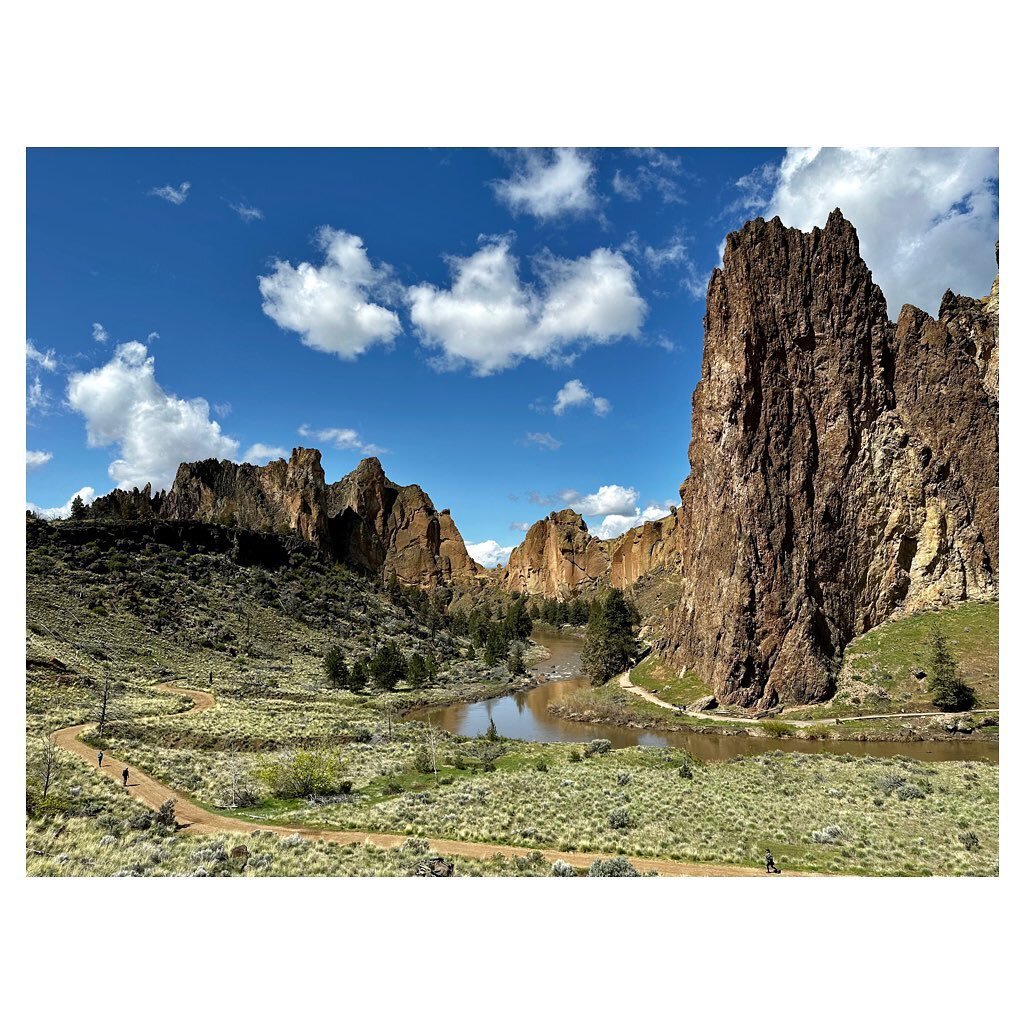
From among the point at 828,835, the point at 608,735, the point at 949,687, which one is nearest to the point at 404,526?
the point at 608,735

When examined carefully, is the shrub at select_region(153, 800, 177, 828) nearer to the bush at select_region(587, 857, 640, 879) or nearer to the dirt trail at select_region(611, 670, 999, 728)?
the bush at select_region(587, 857, 640, 879)

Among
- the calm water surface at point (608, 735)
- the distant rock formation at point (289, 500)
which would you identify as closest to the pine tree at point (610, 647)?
the calm water surface at point (608, 735)

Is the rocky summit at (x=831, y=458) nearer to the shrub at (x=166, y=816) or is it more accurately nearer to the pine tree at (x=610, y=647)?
the pine tree at (x=610, y=647)

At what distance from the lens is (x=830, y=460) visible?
51.0 meters

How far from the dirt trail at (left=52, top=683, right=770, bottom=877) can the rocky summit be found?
33532mm

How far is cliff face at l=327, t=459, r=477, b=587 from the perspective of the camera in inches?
7229

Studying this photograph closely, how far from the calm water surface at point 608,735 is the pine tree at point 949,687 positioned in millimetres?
3592

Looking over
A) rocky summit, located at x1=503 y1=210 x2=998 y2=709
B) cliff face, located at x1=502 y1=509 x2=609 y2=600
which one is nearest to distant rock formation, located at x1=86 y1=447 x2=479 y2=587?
cliff face, located at x1=502 y1=509 x2=609 y2=600

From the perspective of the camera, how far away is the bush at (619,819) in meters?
19.1

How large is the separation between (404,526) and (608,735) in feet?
514

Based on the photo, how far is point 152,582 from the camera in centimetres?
6575

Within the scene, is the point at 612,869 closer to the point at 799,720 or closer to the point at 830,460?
the point at 799,720
